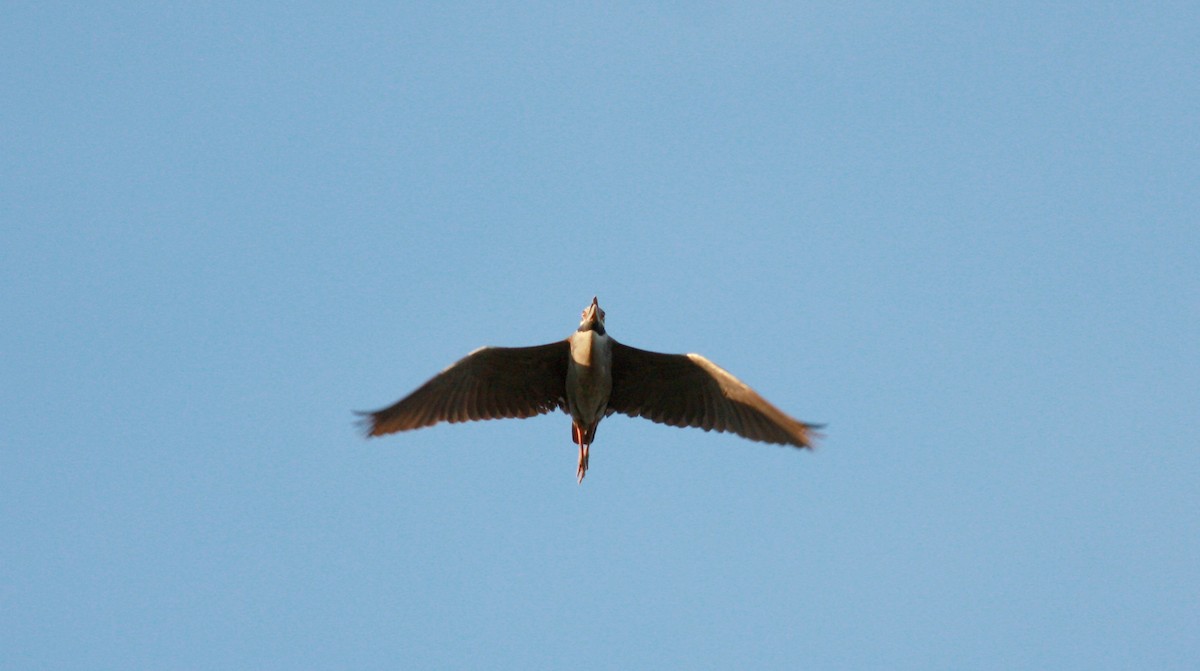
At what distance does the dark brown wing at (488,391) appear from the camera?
1717cm

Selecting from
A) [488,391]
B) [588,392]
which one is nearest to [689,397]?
[588,392]

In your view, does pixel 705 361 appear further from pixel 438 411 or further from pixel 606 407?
pixel 438 411

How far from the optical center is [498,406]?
17.9 m

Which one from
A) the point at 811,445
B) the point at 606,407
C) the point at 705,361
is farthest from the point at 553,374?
the point at 811,445

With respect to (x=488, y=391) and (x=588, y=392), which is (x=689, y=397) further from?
(x=488, y=391)

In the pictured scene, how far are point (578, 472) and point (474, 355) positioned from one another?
79.6 inches

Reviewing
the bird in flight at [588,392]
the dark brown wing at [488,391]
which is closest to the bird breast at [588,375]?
the bird in flight at [588,392]

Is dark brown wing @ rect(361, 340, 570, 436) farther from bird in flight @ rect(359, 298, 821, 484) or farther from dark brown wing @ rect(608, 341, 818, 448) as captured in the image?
dark brown wing @ rect(608, 341, 818, 448)

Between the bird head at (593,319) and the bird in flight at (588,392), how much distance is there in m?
0.01

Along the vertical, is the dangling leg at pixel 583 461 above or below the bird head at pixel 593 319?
below

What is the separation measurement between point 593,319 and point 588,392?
912 mm

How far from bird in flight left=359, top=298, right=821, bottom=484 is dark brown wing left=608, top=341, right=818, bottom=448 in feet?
0.04

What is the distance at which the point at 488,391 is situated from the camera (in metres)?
17.8

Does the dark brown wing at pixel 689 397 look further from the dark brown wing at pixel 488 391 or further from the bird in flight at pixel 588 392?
the dark brown wing at pixel 488 391
